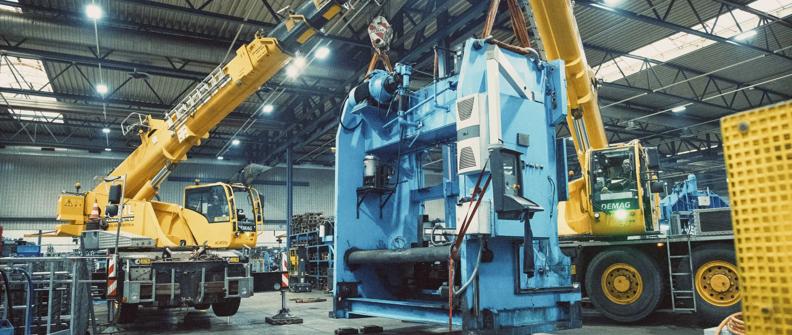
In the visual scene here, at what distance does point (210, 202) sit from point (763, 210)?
34.6 ft

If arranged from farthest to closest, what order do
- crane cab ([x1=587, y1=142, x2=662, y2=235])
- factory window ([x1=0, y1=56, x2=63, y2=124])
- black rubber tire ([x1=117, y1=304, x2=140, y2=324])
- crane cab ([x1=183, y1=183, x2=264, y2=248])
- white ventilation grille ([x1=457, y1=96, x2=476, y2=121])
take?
factory window ([x1=0, y1=56, x2=63, y2=124]) < crane cab ([x1=183, y1=183, x2=264, y2=248]) < black rubber tire ([x1=117, y1=304, x2=140, y2=324]) < crane cab ([x1=587, y1=142, x2=662, y2=235]) < white ventilation grille ([x1=457, y1=96, x2=476, y2=121])

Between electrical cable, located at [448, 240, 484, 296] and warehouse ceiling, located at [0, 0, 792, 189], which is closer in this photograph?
electrical cable, located at [448, 240, 484, 296]

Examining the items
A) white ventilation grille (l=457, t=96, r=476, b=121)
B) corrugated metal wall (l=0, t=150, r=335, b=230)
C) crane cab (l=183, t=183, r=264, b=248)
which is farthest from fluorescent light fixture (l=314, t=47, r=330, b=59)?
corrugated metal wall (l=0, t=150, r=335, b=230)

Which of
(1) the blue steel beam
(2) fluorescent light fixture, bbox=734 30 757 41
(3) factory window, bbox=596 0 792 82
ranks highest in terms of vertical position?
(3) factory window, bbox=596 0 792 82

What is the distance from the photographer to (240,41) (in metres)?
14.7

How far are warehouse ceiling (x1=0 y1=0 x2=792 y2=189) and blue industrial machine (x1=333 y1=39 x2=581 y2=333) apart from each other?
9.21 feet

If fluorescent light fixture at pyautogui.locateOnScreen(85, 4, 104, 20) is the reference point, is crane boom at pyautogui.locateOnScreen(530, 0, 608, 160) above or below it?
below

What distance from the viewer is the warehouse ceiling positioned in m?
12.9

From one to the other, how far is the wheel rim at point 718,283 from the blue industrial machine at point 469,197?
12.8 feet

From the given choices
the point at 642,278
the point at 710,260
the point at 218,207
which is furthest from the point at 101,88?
the point at 710,260

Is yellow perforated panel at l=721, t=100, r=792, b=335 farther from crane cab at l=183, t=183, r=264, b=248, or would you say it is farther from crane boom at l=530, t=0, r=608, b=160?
crane cab at l=183, t=183, r=264, b=248

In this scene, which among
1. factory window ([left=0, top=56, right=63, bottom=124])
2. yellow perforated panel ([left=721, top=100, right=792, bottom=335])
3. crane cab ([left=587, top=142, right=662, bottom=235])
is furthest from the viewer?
factory window ([left=0, top=56, right=63, bottom=124])

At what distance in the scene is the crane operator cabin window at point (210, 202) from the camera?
11320 millimetres

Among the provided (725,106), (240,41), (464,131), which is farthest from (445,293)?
(725,106)
